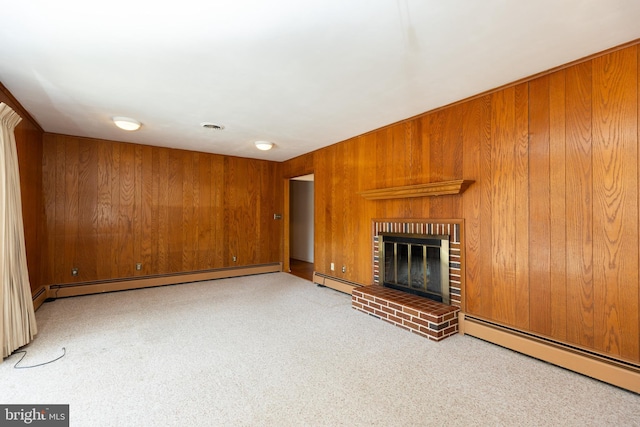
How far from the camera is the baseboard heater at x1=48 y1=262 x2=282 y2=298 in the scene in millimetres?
4297

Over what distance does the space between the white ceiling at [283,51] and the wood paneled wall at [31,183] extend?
313 millimetres

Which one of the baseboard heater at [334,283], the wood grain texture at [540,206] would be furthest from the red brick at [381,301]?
the wood grain texture at [540,206]

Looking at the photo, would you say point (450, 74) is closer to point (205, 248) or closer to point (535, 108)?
point (535, 108)

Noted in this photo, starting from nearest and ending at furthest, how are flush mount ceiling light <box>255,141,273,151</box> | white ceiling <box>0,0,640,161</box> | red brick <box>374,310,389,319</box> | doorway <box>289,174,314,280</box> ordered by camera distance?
white ceiling <box>0,0,640,161</box> < red brick <box>374,310,389,319</box> < flush mount ceiling light <box>255,141,273,151</box> < doorway <box>289,174,314,280</box>

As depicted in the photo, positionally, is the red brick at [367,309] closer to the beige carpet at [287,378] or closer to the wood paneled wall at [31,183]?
the beige carpet at [287,378]

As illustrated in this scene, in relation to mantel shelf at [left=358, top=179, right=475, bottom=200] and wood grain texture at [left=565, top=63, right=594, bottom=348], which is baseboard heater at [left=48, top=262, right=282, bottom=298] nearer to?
mantel shelf at [left=358, top=179, right=475, bottom=200]

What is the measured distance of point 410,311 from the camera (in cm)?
296

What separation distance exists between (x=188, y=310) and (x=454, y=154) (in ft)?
12.2

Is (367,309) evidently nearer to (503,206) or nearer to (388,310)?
(388,310)

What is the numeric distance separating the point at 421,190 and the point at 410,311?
1305 millimetres

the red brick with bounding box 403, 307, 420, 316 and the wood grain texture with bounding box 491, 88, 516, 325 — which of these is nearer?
the wood grain texture with bounding box 491, 88, 516, 325

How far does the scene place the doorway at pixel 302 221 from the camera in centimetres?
763

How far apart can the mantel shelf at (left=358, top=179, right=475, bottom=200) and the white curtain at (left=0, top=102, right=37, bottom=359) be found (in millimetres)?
3671

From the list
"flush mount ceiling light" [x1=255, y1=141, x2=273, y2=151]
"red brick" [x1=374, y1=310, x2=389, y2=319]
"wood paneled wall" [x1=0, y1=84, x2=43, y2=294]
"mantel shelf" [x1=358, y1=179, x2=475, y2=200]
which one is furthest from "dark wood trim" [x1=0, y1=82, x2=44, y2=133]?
"red brick" [x1=374, y1=310, x2=389, y2=319]
